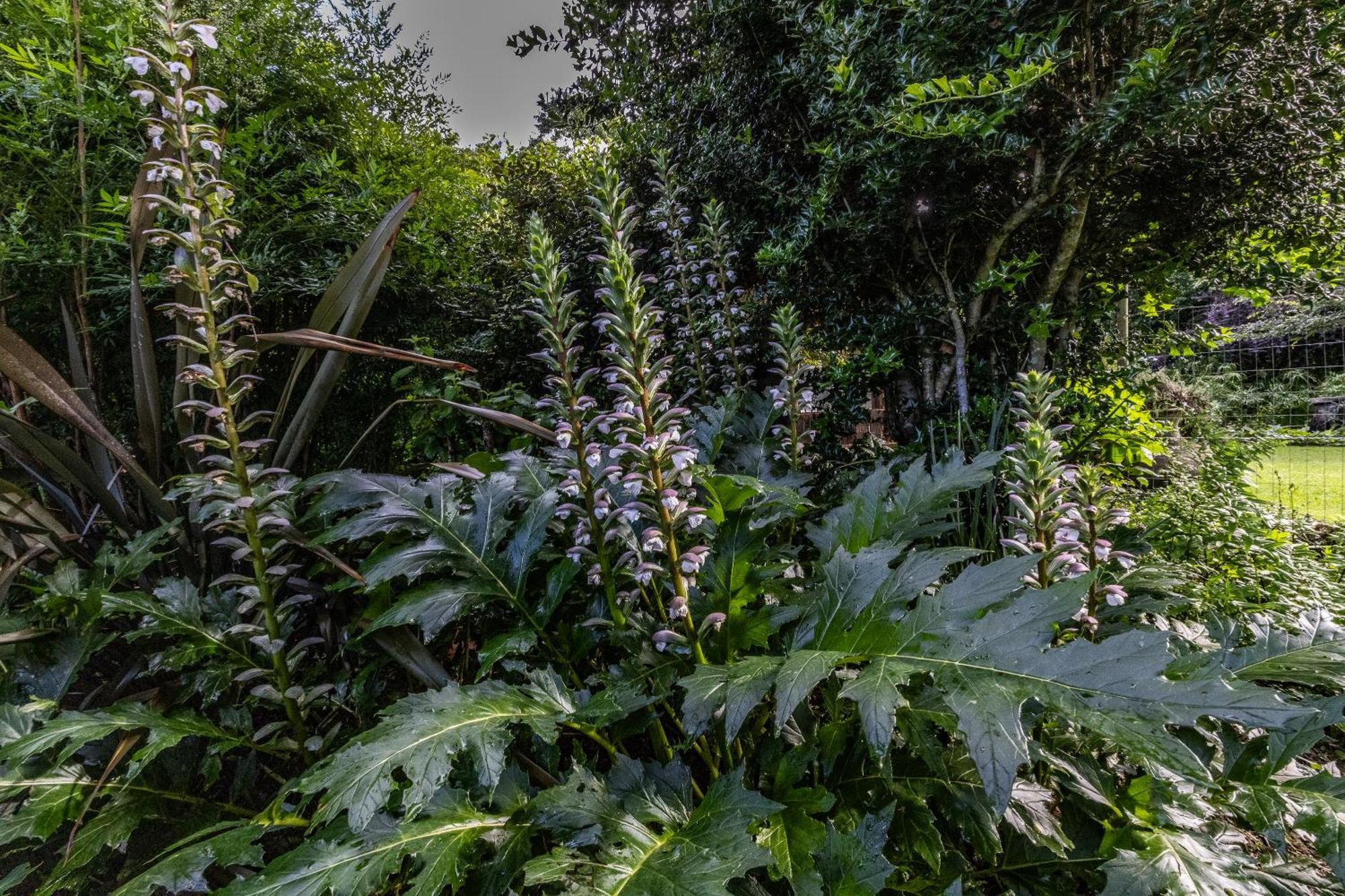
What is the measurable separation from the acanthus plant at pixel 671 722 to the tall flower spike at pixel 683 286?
3.36 ft

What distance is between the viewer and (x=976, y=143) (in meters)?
2.00

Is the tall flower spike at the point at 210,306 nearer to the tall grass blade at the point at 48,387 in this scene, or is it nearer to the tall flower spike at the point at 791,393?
the tall grass blade at the point at 48,387

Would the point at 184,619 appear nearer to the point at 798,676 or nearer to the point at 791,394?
the point at 798,676

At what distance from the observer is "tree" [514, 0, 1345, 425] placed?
1.80 m

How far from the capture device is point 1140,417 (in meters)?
2.54

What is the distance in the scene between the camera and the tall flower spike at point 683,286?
234 cm

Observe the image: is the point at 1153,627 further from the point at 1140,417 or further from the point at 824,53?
the point at 824,53

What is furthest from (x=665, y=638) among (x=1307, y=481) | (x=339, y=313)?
(x=1307, y=481)

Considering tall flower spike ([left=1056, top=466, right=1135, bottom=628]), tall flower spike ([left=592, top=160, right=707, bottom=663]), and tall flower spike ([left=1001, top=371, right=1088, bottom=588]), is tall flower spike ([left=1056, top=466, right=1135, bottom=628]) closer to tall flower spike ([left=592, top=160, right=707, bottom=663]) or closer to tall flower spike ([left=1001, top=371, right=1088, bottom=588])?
tall flower spike ([left=1001, top=371, right=1088, bottom=588])

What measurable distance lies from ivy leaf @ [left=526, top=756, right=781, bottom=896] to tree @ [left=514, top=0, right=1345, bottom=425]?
6.40ft

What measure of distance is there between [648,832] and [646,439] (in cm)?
72

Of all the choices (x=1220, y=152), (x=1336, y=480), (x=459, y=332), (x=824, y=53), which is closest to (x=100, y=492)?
(x=459, y=332)

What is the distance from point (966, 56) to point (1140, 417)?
1772 mm

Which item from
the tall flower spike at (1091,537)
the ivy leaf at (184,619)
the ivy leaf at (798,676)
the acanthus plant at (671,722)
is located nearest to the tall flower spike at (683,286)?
the acanthus plant at (671,722)
